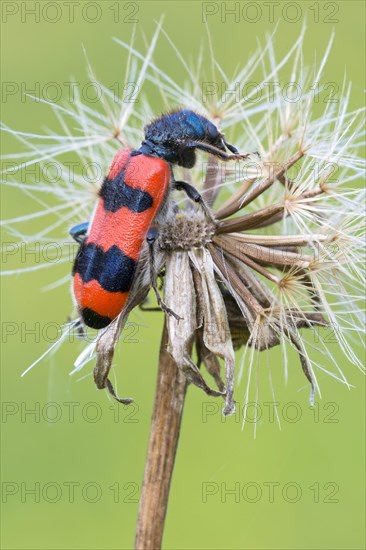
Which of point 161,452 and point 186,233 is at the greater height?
point 186,233

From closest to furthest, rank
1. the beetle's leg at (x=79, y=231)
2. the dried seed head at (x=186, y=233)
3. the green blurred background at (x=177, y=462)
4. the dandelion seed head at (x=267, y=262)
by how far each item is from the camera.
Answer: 1. the dandelion seed head at (x=267, y=262)
2. the dried seed head at (x=186, y=233)
3. the beetle's leg at (x=79, y=231)
4. the green blurred background at (x=177, y=462)

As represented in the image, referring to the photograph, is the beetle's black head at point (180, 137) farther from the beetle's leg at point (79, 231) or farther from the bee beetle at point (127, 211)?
the beetle's leg at point (79, 231)

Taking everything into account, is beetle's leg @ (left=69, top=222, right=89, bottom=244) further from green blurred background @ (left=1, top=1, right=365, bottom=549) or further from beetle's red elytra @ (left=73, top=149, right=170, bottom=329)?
green blurred background @ (left=1, top=1, right=365, bottom=549)

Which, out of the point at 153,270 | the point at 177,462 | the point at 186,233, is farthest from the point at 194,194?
the point at 177,462

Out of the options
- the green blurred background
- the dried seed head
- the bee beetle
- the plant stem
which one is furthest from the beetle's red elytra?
the green blurred background

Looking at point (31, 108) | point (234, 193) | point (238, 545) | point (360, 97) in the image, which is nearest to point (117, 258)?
point (234, 193)

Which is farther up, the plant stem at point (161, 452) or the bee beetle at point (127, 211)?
the bee beetle at point (127, 211)

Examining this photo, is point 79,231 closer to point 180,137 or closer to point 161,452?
point 180,137

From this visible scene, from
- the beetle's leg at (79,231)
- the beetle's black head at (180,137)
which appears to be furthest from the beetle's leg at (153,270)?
the beetle's leg at (79,231)
